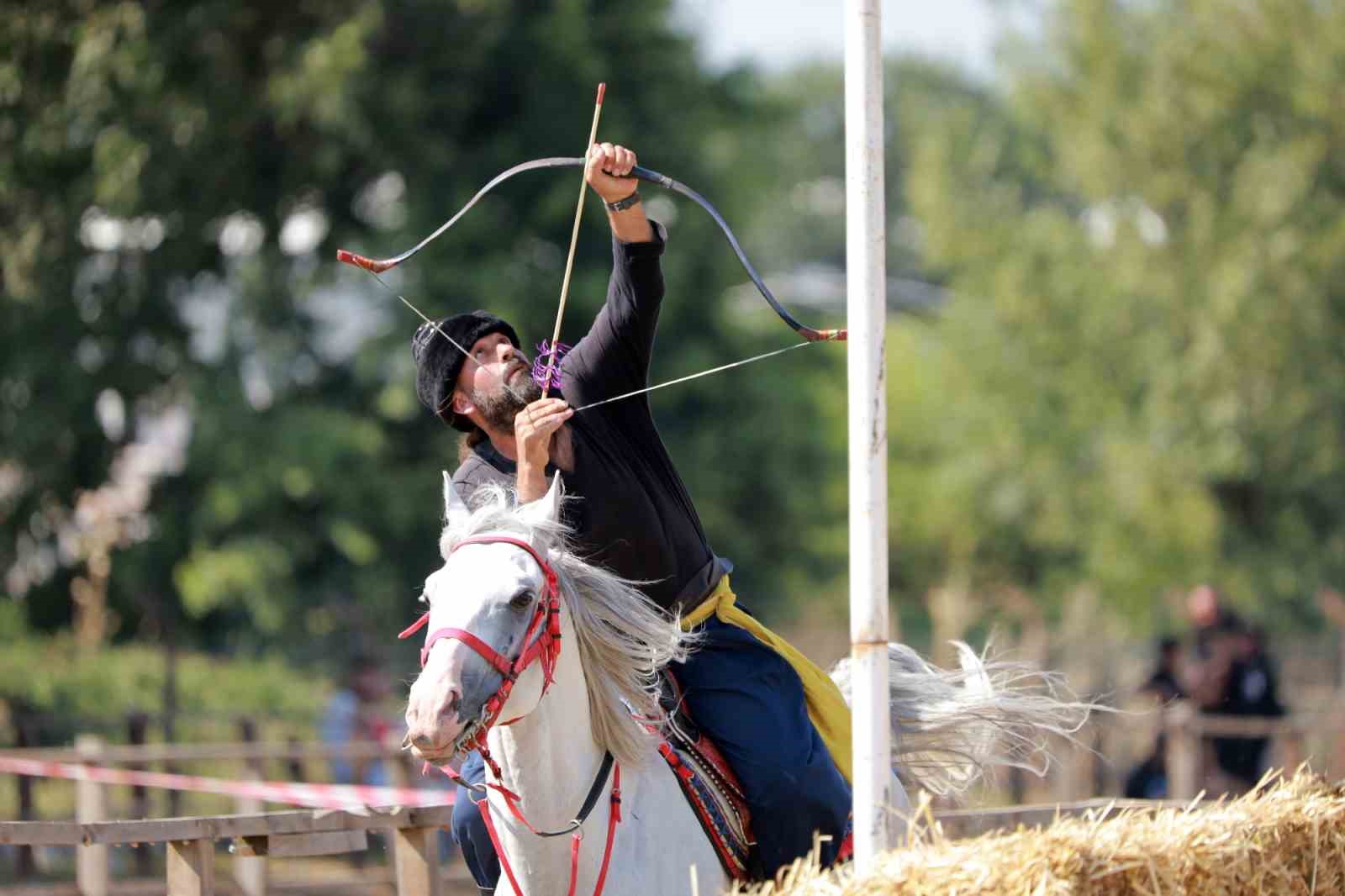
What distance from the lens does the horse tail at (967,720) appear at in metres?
5.39

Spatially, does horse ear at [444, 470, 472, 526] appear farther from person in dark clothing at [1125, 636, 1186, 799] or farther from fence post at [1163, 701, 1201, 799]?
fence post at [1163, 701, 1201, 799]

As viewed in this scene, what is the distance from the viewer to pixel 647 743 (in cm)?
444

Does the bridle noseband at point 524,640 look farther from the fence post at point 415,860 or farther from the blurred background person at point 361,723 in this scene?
the blurred background person at point 361,723

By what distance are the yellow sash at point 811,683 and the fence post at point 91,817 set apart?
254 centimetres

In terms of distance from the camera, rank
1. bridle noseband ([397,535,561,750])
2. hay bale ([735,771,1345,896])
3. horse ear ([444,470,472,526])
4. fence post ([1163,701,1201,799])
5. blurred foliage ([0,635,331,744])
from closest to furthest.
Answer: hay bale ([735,771,1345,896]) < bridle noseband ([397,535,561,750]) < horse ear ([444,470,472,526]) < fence post ([1163,701,1201,799]) < blurred foliage ([0,635,331,744])

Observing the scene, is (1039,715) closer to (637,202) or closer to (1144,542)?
(637,202)

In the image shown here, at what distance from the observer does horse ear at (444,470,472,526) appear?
165 inches

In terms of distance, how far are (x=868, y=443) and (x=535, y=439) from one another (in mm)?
1007

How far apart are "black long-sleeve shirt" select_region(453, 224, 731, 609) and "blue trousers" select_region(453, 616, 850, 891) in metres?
0.20

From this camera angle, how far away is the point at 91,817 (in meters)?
9.38

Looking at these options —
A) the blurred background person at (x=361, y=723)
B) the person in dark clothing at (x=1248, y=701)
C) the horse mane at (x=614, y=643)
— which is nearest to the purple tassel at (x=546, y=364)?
the horse mane at (x=614, y=643)

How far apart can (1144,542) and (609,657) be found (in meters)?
→ 17.0

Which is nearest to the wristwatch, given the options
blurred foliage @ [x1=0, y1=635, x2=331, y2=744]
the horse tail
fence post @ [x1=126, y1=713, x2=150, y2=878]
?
the horse tail

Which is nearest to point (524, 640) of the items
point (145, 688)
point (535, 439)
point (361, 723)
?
point (535, 439)
